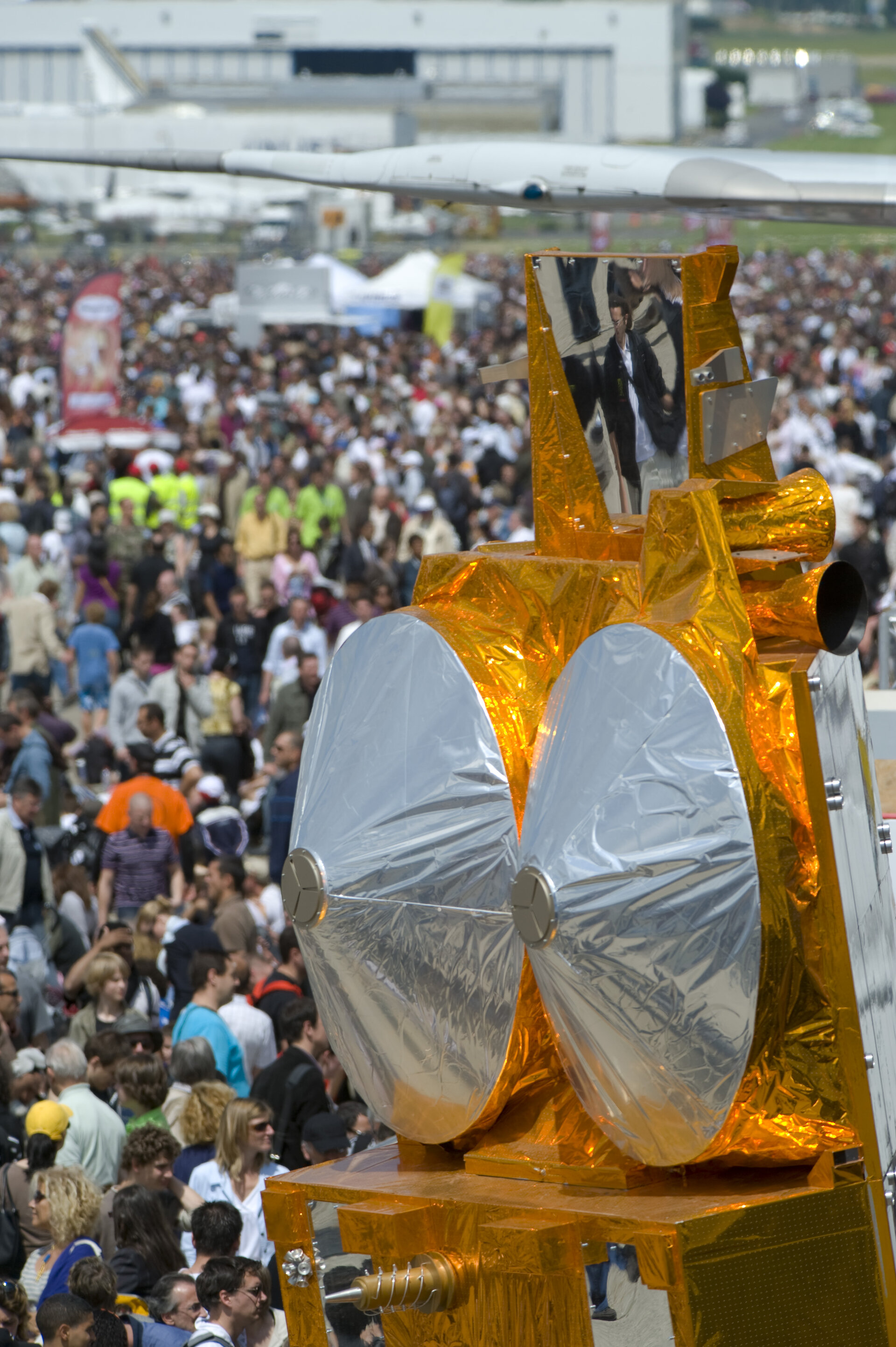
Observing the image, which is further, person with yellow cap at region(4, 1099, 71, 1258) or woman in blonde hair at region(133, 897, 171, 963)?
woman in blonde hair at region(133, 897, 171, 963)

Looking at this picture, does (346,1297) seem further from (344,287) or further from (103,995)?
(344,287)

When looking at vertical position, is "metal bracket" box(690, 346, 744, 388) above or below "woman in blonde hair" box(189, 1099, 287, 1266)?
above

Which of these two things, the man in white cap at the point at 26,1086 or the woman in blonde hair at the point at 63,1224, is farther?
the man in white cap at the point at 26,1086

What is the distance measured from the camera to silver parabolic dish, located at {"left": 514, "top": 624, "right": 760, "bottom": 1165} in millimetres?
2857

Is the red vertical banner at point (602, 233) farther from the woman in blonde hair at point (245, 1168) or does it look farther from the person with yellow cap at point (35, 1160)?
the woman in blonde hair at point (245, 1168)

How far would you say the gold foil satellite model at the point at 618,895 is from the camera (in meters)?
2.91

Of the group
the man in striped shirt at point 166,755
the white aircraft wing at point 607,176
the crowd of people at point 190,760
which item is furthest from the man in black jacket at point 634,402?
the man in striped shirt at point 166,755

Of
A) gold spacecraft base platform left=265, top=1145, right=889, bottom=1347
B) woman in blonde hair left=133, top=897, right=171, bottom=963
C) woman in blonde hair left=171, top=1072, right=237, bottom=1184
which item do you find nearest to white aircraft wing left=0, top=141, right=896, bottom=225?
gold spacecraft base platform left=265, top=1145, right=889, bottom=1347

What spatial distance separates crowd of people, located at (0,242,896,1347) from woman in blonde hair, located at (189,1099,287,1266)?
11 mm

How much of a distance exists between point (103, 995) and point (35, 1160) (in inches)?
61.0

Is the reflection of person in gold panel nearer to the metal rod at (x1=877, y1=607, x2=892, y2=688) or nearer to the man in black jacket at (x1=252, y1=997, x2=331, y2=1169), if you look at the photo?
the metal rod at (x1=877, y1=607, x2=892, y2=688)

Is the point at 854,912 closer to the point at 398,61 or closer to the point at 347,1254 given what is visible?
the point at 347,1254

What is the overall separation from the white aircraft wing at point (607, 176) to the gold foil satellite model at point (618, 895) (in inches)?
64.0

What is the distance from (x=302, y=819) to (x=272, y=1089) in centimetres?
369
